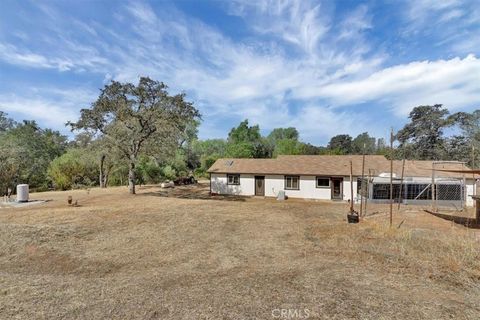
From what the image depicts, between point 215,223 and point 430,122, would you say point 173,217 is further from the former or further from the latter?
point 430,122

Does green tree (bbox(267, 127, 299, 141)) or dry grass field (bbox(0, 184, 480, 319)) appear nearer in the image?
dry grass field (bbox(0, 184, 480, 319))

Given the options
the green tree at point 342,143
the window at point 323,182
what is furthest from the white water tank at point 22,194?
the green tree at point 342,143

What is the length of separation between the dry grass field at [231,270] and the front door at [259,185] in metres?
13.2

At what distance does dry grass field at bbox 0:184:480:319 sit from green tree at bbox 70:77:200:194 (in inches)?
430

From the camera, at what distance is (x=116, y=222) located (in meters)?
14.1

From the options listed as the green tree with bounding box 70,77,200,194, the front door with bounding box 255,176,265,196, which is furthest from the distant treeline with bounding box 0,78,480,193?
the front door with bounding box 255,176,265,196

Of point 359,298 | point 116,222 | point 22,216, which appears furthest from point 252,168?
point 359,298

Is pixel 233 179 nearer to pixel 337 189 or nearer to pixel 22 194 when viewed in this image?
pixel 337 189

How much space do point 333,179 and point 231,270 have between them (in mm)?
19421

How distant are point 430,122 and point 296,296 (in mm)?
56946

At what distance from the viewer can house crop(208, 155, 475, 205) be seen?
2267 centimetres

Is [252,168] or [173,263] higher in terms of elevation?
[252,168]

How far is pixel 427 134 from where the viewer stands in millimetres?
52094

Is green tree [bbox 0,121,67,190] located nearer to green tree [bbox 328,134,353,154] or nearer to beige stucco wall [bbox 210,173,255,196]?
beige stucco wall [bbox 210,173,255,196]
